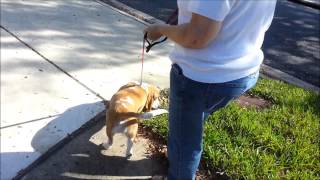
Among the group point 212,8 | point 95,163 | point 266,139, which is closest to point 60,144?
point 95,163

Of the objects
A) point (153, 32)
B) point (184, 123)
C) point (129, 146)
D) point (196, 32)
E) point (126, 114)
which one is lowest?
point (129, 146)

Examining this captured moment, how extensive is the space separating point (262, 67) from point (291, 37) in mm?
1583

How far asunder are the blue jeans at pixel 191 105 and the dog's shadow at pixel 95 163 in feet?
2.36

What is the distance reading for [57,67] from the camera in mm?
4129

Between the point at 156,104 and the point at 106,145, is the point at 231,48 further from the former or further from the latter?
the point at 156,104

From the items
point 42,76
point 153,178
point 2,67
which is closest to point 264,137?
point 153,178

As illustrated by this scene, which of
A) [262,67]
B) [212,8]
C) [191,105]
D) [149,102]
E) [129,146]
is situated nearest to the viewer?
[212,8]

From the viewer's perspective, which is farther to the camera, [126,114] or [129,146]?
[129,146]

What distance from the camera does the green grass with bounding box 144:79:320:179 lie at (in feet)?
9.91

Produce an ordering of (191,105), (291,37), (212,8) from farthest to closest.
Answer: (291,37) < (191,105) < (212,8)

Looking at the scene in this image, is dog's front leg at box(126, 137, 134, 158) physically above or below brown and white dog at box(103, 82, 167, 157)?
below

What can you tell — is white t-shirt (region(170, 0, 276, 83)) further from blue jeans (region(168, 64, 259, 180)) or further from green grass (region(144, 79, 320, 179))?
green grass (region(144, 79, 320, 179))

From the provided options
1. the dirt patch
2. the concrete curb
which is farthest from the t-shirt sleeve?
the concrete curb

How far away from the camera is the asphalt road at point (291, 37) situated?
18.2 feet
